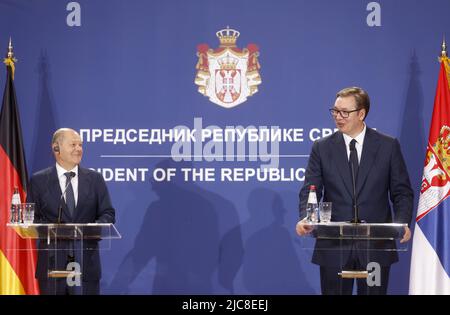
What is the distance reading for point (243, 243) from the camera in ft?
24.3

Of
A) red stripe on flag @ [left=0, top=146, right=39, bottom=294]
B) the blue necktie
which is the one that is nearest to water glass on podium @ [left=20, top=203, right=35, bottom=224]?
the blue necktie

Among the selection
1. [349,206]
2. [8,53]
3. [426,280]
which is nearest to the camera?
[349,206]

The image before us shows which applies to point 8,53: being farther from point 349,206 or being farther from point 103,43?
point 349,206

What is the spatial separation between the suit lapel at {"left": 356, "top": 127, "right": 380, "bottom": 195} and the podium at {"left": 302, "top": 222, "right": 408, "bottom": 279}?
0.72 m

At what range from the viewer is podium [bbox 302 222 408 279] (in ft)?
15.7

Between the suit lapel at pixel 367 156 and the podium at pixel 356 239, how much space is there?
0.72 meters

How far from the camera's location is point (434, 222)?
6828 mm

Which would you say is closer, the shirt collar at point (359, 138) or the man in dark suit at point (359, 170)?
the man in dark suit at point (359, 170)

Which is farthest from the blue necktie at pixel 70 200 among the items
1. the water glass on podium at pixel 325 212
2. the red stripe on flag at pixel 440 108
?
the red stripe on flag at pixel 440 108

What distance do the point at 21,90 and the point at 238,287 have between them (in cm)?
282

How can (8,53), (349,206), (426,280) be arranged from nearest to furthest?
(349,206), (426,280), (8,53)

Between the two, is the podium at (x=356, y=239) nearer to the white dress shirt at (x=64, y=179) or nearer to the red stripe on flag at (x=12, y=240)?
the white dress shirt at (x=64, y=179)

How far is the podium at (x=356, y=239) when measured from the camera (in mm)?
4773

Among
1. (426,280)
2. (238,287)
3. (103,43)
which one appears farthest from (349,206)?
(103,43)
